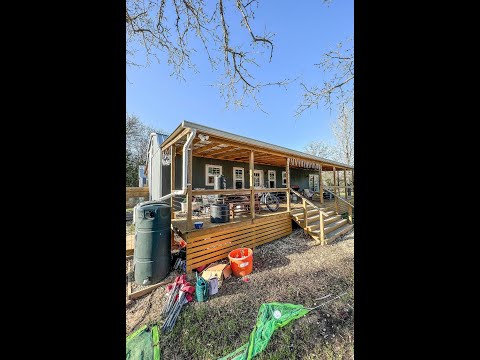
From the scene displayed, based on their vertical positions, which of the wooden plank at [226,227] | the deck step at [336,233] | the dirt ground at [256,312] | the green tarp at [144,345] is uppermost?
the wooden plank at [226,227]

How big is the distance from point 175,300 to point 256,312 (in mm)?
1385

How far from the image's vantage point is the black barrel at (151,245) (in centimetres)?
387

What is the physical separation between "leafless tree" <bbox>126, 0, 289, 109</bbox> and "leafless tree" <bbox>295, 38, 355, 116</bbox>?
56cm

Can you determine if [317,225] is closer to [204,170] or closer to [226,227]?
[226,227]

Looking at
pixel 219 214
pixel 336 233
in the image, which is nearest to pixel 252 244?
pixel 219 214

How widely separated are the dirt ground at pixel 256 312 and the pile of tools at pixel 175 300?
0.09m

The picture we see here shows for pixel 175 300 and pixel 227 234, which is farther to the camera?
pixel 227 234

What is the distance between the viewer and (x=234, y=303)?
320cm

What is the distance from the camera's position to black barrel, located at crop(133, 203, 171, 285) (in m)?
3.87

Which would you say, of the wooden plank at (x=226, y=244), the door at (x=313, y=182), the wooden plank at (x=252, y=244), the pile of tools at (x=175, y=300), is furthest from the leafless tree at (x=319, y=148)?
the pile of tools at (x=175, y=300)

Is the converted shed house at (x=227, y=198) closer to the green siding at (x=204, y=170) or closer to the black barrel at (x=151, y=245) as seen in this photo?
the green siding at (x=204, y=170)

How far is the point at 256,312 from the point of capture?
2.96 meters
